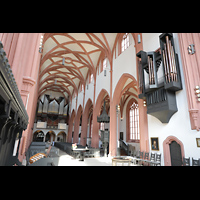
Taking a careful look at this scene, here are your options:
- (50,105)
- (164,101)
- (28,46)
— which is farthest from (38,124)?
(164,101)

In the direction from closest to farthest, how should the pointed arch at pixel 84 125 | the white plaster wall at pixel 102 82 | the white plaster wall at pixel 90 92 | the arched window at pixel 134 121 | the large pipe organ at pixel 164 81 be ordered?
1. the large pipe organ at pixel 164 81
2. the white plaster wall at pixel 102 82
3. the arched window at pixel 134 121
4. the white plaster wall at pixel 90 92
5. the pointed arch at pixel 84 125

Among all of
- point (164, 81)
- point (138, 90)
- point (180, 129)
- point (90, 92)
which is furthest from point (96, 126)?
point (164, 81)

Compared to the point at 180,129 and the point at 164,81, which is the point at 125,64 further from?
the point at 180,129

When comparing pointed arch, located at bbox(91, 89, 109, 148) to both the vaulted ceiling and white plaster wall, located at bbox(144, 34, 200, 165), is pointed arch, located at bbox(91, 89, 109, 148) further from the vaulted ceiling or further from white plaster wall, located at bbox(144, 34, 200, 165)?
white plaster wall, located at bbox(144, 34, 200, 165)

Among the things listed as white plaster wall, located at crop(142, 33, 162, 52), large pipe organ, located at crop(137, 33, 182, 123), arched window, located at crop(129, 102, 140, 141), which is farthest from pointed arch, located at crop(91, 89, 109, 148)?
large pipe organ, located at crop(137, 33, 182, 123)

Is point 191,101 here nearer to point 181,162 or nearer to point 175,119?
point 175,119

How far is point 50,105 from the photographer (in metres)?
26.7

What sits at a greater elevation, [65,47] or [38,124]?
[65,47]

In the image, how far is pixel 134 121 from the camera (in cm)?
1638

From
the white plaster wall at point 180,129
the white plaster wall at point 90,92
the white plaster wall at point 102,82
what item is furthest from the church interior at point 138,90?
the white plaster wall at point 90,92

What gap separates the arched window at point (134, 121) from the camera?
15707 mm

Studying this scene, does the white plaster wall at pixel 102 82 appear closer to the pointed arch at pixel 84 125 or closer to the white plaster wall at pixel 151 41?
the pointed arch at pixel 84 125

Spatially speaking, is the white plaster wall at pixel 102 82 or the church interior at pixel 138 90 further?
the white plaster wall at pixel 102 82
